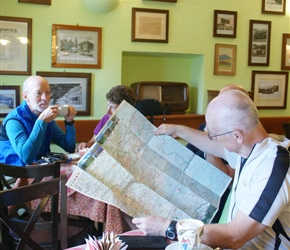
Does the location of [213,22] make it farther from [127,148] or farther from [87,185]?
[87,185]

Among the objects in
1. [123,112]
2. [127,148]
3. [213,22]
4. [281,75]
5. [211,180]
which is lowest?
[211,180]

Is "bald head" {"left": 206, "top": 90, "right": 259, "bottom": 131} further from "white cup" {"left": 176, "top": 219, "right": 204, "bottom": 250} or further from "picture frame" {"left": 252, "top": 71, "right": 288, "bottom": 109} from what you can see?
"picture frame" {"left": 252, "top": 71, "right": 288, "bottom": 109}

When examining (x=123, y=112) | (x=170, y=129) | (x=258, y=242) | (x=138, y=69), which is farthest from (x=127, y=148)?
(x=138, y=69)

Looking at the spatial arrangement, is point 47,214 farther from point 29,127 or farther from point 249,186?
point 249,186

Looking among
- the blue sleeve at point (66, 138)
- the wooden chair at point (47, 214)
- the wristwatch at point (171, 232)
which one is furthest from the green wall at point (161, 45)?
the wristwatch at point (171, 232)

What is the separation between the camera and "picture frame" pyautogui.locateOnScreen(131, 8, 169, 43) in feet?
11.1

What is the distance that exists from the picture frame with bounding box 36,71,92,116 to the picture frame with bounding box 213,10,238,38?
142cm

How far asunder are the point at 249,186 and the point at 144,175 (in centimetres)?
44

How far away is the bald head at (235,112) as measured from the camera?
1.14 m

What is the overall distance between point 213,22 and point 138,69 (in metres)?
0.94

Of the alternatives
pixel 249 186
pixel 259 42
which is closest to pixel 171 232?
pixel 249 186

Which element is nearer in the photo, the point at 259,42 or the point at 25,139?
the point at 25,139

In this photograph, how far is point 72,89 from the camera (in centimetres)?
332

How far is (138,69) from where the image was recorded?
390cm
